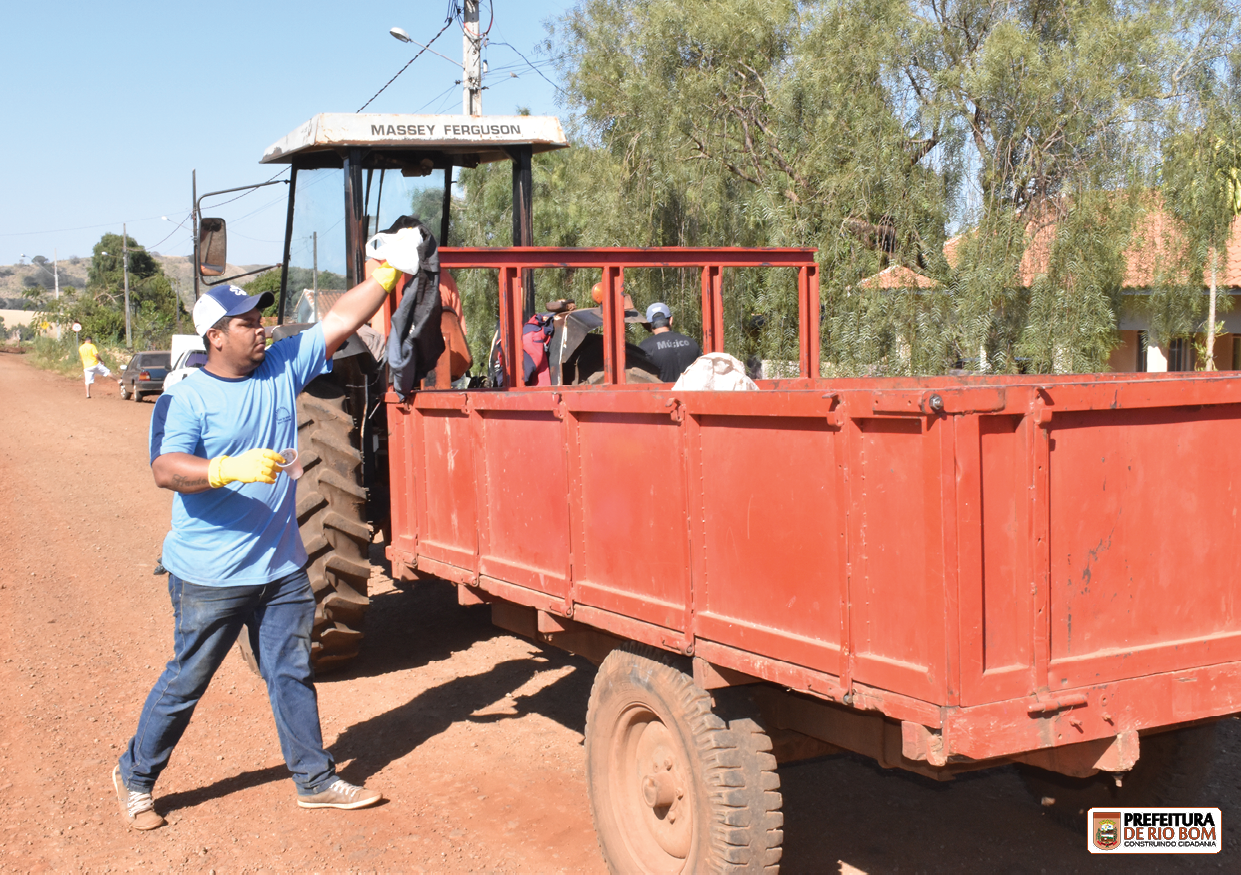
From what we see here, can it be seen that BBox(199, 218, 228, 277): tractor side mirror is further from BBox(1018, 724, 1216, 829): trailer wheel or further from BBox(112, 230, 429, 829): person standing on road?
BBox(1018, 724, 1216, 829): trailer wheel

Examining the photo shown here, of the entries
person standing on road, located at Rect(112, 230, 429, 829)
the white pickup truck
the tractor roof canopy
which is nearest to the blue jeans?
person standing on road, located at Rect(112, 230, 429, 829)

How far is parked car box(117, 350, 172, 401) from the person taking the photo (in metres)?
27.7

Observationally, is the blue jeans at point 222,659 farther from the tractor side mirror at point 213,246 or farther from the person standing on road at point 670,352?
the person standing on road at point 670,352

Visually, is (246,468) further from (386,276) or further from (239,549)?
(386,276)

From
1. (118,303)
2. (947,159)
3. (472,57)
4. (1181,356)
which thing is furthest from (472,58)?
(118,303)

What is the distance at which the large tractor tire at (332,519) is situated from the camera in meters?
5.42

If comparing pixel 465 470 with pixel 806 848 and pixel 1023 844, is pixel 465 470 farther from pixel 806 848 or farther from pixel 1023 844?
pixel 1023 844

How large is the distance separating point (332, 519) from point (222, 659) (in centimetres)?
108

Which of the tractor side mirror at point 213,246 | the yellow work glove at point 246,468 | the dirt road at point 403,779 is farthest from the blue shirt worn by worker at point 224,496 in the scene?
the tractor side mirror at point 213,246

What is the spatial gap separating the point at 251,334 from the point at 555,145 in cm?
298

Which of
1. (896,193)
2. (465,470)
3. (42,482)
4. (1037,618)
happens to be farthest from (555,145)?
(42,482)

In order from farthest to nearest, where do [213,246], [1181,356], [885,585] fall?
[1181,356] < [213,246] < [885,585]

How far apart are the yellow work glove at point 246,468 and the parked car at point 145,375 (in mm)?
25564

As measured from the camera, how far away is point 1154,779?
12.8 feet
